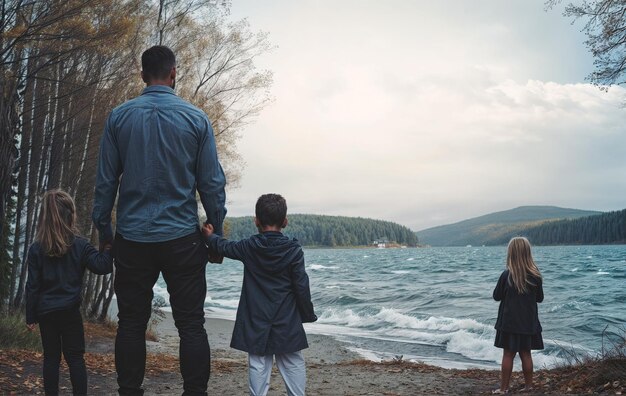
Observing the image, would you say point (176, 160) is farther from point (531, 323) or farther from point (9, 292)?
point (9, 292)

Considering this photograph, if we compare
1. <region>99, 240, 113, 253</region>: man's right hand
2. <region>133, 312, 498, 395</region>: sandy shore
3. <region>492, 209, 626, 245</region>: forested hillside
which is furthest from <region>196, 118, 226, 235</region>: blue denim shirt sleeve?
<region>492, 209, 626, 245</region>: forested hillside

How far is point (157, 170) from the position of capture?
4.14 metres

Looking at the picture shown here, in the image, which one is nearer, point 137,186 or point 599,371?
point 137,186

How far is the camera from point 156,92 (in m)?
4.39

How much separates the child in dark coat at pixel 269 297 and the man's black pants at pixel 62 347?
142 cm

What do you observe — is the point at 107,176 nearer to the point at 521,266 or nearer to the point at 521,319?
the point at 521,266

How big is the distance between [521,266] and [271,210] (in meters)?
3.93

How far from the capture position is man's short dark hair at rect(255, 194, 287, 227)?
186 inches

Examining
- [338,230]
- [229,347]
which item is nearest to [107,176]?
[229,347]

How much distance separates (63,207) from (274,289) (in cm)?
192

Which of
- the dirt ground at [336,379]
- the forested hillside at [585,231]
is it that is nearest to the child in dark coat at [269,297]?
the dirt ground at [336,379]

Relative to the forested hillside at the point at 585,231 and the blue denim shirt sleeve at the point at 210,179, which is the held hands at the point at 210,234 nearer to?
the blue denim shirt sleeve at the point at 210,179

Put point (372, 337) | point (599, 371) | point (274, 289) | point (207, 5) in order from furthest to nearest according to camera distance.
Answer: point (372, 337)
point (207, 5)
point (599, 371)
point (274, 289)

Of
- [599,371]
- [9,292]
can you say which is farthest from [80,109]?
[599,371]
